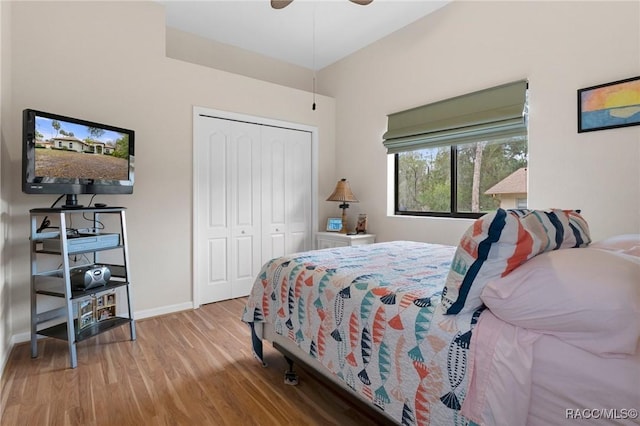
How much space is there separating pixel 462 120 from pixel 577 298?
2527 mm

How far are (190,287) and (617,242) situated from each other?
341cm

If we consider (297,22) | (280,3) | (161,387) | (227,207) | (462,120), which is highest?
(297,22)

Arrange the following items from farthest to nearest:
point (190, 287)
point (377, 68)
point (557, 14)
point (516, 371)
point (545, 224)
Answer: point (377, 68) → point (190, 287) → point (557, 14) → point (545, 224) → point (516, 371)

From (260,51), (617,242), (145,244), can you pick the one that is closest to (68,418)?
(145,244)

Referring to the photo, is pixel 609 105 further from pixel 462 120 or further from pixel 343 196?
pixel 343 196

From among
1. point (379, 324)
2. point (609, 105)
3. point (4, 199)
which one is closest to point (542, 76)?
point (609, 105)

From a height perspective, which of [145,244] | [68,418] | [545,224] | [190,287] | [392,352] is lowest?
[68,418]

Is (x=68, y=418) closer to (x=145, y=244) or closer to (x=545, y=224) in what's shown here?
(x=145, y=244)

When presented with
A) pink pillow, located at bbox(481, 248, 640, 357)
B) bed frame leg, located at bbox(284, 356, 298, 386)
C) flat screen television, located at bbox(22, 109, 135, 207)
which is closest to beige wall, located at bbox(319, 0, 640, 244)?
pink pillow, located at bbox(481, 248, 640, 357)

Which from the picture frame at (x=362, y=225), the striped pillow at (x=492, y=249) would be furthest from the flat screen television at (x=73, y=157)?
the striped pillow at (x=492, y=249)

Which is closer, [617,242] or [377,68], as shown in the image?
[617,242]

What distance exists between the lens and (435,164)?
3.64 m

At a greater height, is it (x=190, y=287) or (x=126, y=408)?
(x=190, y=287)

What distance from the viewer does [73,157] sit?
2463 millimetres
